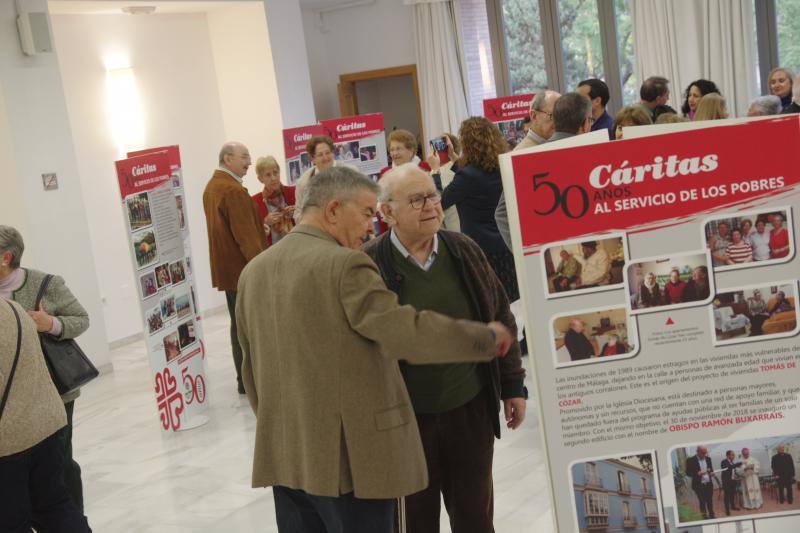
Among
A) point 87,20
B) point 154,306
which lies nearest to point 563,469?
point 154,306

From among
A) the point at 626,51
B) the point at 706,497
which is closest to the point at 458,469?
the point at 706,497

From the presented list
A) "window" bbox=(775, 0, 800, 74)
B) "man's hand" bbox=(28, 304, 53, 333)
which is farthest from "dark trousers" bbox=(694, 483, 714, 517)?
"window" bbox=(775, 0, 800, 74)

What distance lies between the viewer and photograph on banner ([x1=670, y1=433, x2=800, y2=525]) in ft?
7.18

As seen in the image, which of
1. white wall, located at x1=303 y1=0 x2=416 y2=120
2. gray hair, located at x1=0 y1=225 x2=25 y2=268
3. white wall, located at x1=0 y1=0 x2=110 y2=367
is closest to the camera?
gray hair, located at x1=0 y1=225 x2=25 y2=268

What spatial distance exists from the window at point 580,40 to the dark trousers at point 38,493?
963 cm

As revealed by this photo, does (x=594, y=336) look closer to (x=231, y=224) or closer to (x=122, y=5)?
(x=231, y=224)

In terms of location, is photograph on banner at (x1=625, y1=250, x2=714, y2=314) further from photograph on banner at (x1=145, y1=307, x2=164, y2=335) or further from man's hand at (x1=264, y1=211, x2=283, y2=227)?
man's hand at (x1=264, y1=211, x2=283, y2=227)

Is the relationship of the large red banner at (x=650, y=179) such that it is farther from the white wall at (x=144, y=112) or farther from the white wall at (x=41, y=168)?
the white wall at (x=144, y=112)

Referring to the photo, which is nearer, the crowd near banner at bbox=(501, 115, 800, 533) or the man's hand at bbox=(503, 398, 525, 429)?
the crowd near banner at bbox=(501, 115, 800, 533)

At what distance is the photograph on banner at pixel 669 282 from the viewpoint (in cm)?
213

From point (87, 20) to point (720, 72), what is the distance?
6.71 meters

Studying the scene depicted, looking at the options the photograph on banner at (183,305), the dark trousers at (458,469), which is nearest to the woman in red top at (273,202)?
the photograph on banner at (183,305)

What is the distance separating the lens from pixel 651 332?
2.15 meters

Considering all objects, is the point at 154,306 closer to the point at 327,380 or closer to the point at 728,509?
the point at 327,380
